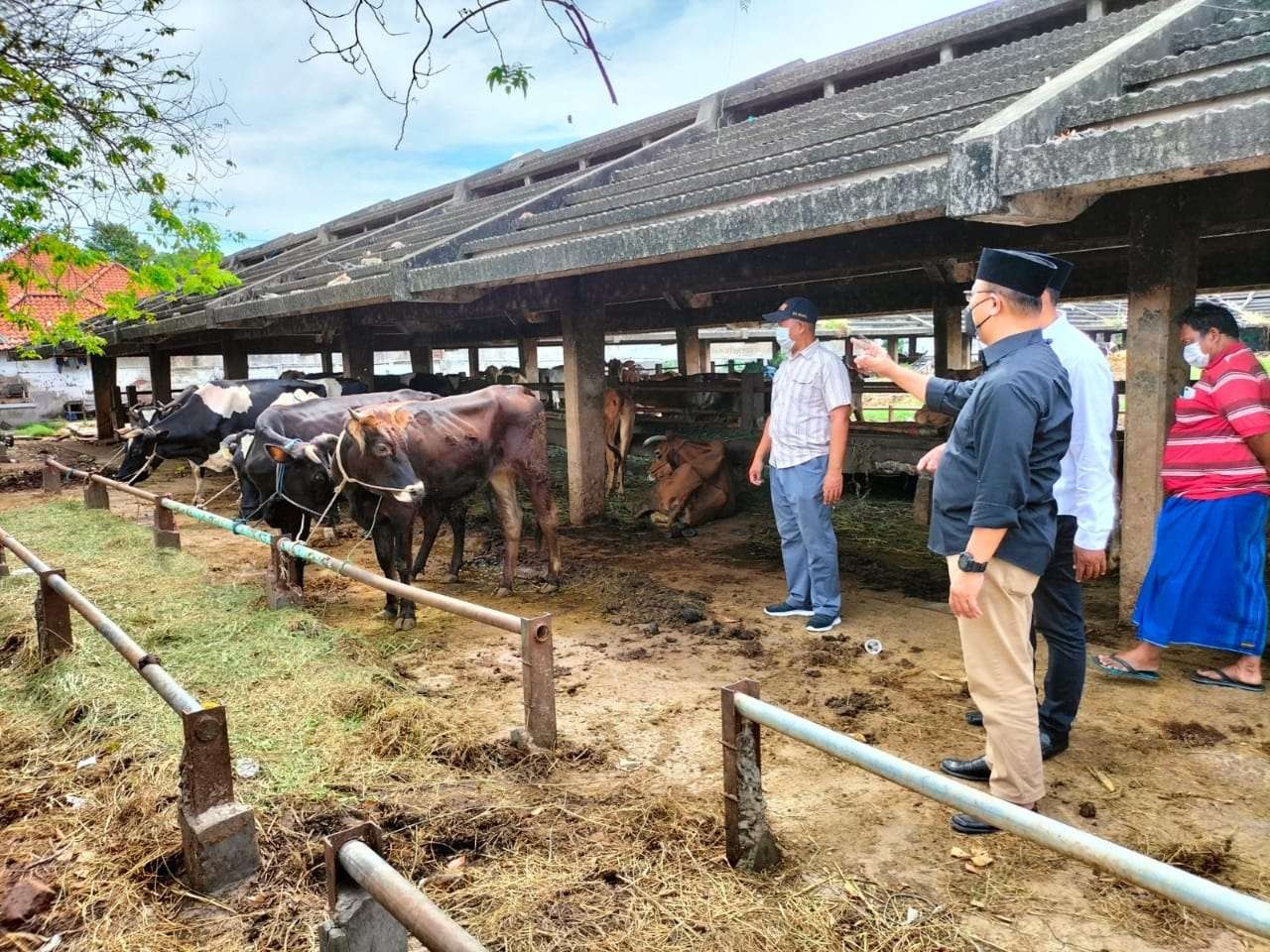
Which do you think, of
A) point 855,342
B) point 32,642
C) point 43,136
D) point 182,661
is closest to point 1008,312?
point 855,342

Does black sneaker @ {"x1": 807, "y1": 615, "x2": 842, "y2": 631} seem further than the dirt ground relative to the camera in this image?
Yes

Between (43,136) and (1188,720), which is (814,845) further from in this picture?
(43,136)

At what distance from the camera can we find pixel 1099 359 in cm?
305

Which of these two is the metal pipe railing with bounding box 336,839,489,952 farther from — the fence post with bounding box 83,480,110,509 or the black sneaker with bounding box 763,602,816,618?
the fence post with bounding box 83,480,110,509

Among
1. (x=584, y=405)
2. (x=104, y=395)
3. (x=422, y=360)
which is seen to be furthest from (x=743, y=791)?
(x=104, y=395)

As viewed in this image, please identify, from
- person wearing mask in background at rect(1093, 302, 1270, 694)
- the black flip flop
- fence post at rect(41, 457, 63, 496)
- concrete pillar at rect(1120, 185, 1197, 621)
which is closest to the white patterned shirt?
concrete pillar at rect(1120, 185, 1197, 621)

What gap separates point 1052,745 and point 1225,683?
131 cm

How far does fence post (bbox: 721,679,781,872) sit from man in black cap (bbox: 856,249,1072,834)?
0.73 m

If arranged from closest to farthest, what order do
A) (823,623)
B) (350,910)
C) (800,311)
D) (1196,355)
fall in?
(350,910), (1196,355), (800,311), (823,623)

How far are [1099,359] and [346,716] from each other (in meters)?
3.49

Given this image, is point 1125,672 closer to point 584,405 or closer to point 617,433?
point 584,405

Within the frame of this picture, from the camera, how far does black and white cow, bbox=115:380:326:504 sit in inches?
325

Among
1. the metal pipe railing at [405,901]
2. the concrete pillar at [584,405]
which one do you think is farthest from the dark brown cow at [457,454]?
the metal pipe railing at [405,901]

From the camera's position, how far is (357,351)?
37.5 feet
